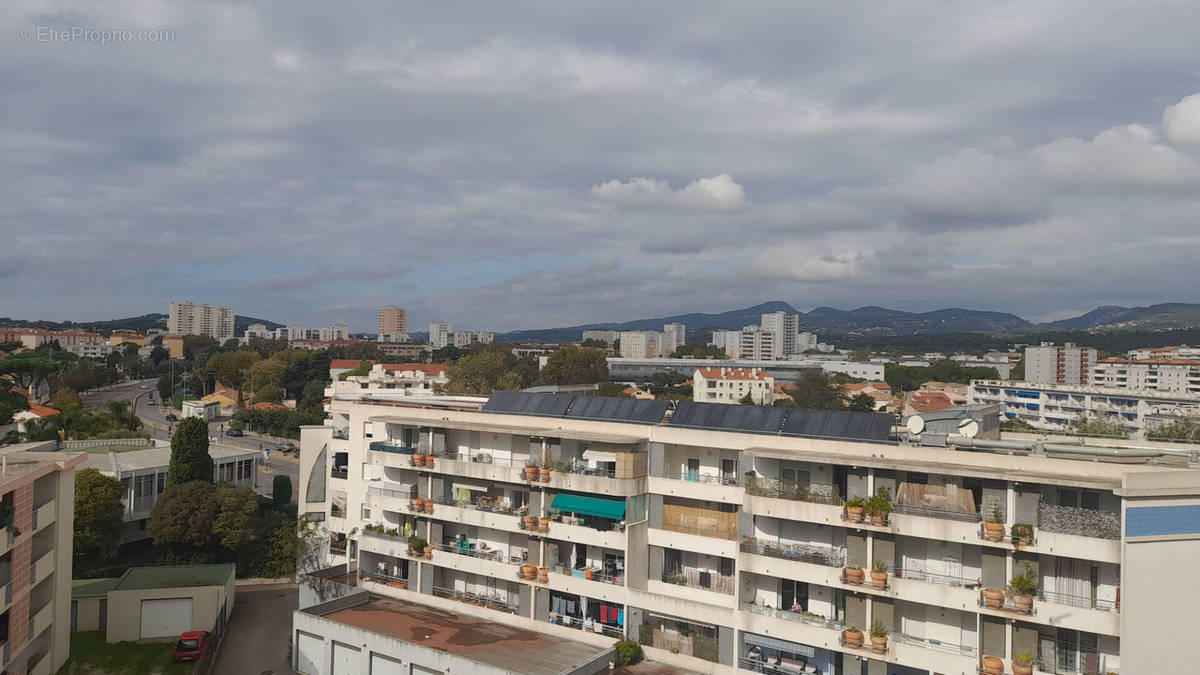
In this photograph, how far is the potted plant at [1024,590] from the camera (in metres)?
19.2

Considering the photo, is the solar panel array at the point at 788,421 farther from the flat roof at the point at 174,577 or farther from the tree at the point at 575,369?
the tree at the point at 575,369

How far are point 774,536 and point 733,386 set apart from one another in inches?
3837

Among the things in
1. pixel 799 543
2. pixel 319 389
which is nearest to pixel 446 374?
pixel 319 389

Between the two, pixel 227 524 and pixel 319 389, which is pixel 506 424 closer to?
pixel 227 524

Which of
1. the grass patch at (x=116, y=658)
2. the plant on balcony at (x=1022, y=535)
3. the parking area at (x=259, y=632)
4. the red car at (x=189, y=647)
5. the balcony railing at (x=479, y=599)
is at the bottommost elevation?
the parking area at (x=259, y=632)

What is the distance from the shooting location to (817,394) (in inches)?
4449

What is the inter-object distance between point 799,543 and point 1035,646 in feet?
22.0

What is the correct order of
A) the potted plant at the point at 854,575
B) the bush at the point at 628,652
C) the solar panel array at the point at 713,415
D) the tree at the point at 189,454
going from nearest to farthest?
the potted plant at the point at 854,575 → the solar panel array at the point at 713,415 → the bush at the point at 628,652 → the tree at the point at 189,454

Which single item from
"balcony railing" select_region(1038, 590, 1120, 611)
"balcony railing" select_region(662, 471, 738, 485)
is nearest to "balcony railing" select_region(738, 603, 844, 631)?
"balcony railing" select_region(662, 471, 738, 485)

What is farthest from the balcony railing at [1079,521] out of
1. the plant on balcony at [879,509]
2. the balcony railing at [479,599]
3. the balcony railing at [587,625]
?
the balcony railing at [479,599]

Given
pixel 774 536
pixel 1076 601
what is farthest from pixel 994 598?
pixel 774 536

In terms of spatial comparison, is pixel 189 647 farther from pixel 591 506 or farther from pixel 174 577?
pixel 591 506

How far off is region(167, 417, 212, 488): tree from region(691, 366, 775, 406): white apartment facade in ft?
281

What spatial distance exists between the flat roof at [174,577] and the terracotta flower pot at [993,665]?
2866cm
